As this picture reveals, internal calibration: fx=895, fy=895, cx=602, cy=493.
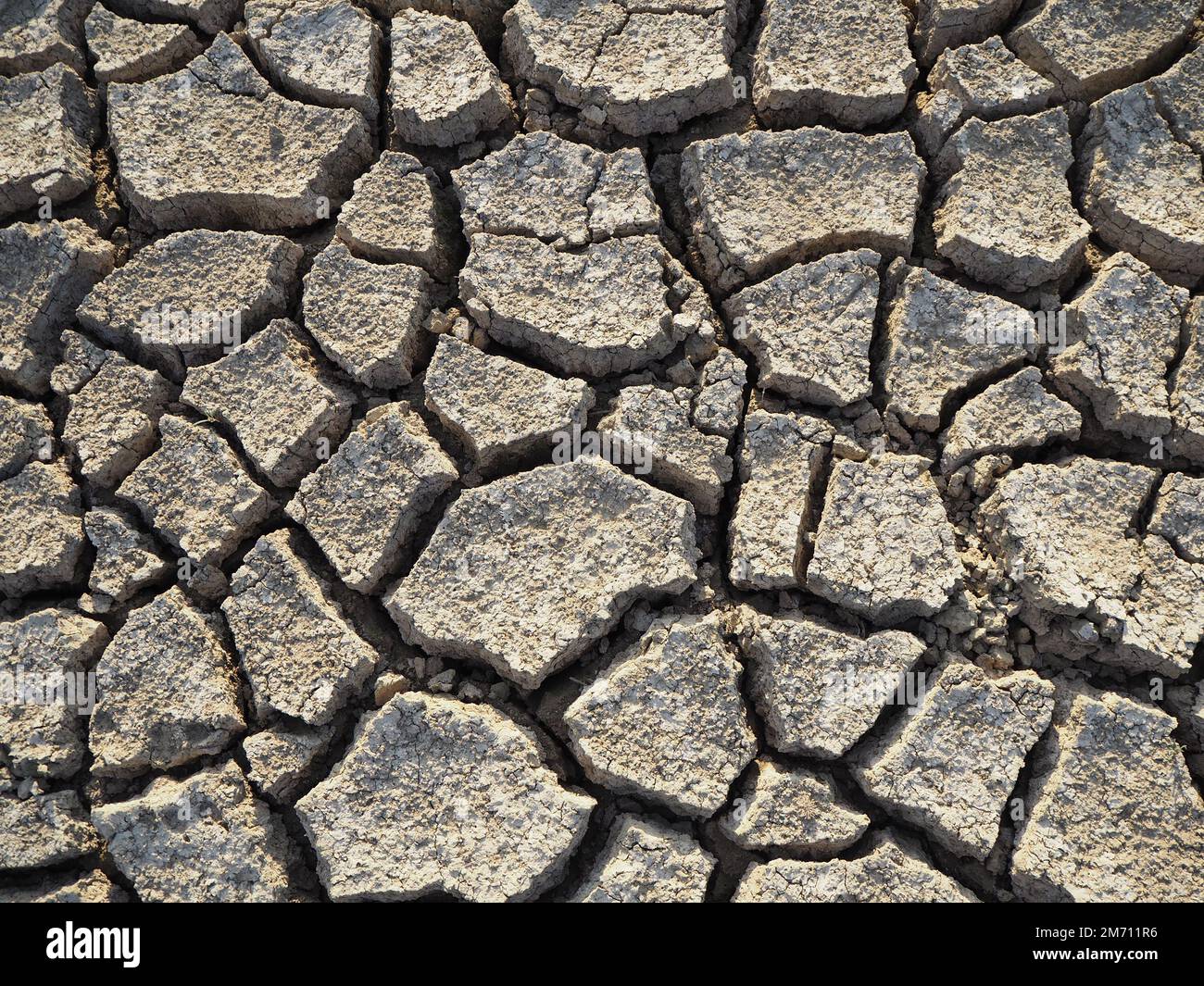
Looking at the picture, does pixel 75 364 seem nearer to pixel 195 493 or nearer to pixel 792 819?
pixel 195 493

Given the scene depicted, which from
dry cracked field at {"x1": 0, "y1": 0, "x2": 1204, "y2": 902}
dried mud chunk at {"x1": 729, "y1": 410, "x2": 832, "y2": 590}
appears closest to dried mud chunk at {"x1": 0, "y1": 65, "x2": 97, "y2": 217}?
dry cracked field at {"x1": 0, "y1": 0, "x2": 1204, "y2": 902}

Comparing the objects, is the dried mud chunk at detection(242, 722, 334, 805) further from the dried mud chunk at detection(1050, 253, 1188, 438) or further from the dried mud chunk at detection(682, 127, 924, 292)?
the dried mud chunk at detection(1050, 253, 1188, 438)

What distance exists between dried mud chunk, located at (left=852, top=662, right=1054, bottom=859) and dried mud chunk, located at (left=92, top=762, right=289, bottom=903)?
132cm

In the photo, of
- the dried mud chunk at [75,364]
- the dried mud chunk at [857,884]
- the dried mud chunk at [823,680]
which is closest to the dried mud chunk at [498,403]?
the dried mud chunk at [823,680]

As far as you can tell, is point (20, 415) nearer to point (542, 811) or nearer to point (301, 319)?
point (301, 319)

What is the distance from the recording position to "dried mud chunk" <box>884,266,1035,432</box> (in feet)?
6.94

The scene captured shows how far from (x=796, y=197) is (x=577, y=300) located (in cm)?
61

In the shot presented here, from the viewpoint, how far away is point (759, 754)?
1987 mm

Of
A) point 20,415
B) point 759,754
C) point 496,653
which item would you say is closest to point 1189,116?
point 759,754

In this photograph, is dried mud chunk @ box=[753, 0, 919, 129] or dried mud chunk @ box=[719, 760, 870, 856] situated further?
dried mud chunk @ box=[753, 0, 919, 129]

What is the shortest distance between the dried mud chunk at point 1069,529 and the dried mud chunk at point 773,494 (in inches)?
16.4

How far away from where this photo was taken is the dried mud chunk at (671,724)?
1.92 meters

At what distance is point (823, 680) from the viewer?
77.4 inches

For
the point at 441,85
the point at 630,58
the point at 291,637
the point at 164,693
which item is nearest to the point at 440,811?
the point at 291,637
